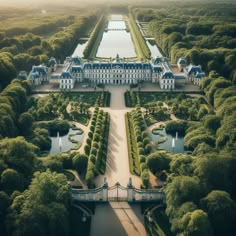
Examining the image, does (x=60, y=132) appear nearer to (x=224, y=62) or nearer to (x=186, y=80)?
(x=186, y=80)

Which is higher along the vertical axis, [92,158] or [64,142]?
[64,142]

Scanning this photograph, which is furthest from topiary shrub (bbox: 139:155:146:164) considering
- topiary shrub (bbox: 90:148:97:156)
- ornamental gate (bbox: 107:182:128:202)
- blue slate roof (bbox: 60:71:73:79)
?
blue slate roof (bbox: 60:71:73:79)

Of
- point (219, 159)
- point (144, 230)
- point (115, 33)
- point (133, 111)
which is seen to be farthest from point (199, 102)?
point (115, 33)

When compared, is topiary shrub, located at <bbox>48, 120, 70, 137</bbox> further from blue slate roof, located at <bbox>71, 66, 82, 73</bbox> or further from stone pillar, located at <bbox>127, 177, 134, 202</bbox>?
blue slate roof, located at <bbox>71, 66, 82, 73</bbox>

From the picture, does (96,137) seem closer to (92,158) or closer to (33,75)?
(92,158)

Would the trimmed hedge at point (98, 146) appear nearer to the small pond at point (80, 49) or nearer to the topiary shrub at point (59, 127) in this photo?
the topiary shrub at point (59, 127)

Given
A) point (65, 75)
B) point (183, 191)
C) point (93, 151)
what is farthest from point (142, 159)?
point (65, 75)
